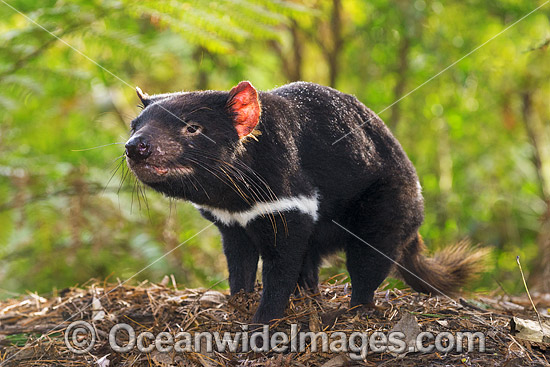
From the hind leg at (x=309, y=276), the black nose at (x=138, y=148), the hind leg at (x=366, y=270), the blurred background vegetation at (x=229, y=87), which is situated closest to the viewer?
the black nose at (x=138, y=148)

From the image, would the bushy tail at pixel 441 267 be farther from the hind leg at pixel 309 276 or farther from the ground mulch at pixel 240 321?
the hind leg at pixel 309 276

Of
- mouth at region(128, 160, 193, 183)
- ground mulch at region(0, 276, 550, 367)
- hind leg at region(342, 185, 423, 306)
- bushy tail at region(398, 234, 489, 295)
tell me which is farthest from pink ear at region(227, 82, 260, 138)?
bushy tail at region(398, 234, 489, 295)

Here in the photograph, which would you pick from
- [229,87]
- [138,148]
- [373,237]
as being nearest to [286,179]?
[373,237]

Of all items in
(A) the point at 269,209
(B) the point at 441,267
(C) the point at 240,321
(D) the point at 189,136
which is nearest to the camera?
(D) the point at 189,136

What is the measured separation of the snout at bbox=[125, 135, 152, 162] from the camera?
101 inches

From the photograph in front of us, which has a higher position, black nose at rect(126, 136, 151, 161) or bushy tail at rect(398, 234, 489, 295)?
black nose at rect(126, 136, 151, 161)

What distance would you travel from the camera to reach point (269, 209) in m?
2.85

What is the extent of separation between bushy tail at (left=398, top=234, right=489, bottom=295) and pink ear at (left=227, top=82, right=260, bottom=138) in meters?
1.32

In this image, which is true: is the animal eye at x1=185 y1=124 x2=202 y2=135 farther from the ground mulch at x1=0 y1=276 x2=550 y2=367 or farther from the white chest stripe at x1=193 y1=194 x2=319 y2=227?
the ground mulch at x1=0 y1=276 x2=550 y2=367

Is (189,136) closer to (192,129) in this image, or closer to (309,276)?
(192,129)

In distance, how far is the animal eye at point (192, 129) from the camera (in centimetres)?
272

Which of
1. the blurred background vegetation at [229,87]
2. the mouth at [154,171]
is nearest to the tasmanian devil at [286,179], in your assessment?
the mouth at [154,171]

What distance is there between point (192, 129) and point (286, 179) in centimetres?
52

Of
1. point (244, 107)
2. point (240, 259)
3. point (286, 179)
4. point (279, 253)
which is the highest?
point (244, 107)
